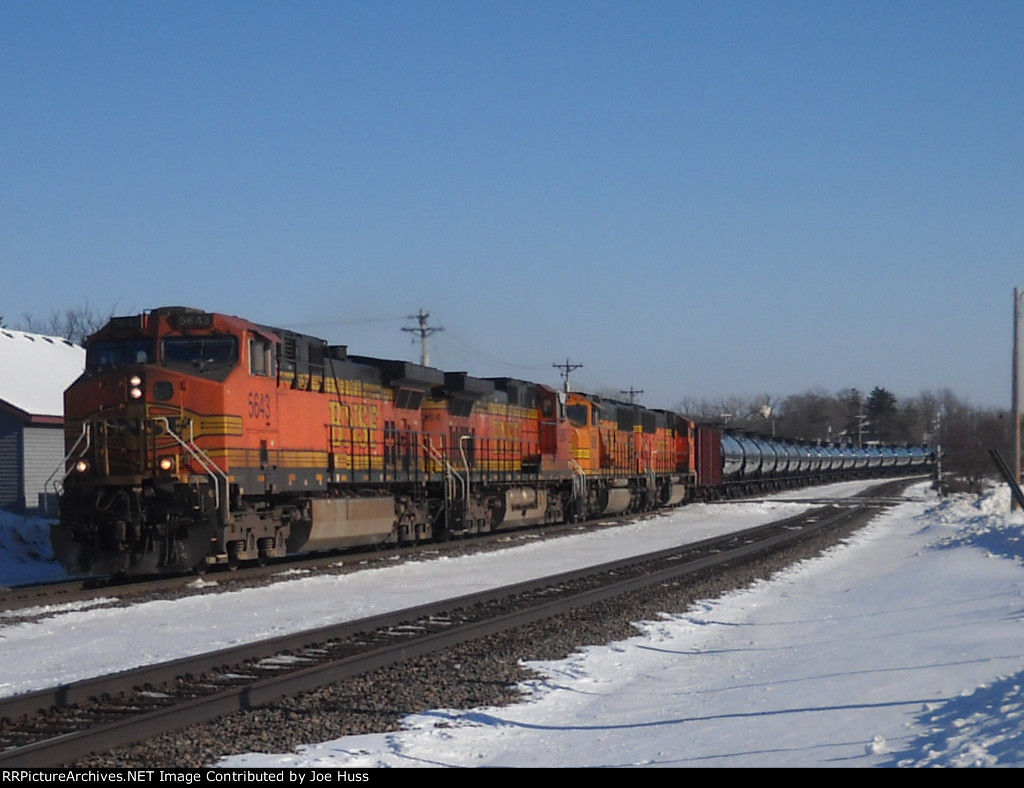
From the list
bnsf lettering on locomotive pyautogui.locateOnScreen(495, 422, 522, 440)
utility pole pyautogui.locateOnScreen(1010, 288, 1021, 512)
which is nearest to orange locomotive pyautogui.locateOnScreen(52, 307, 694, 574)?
bnsf lettering on locomotive pyautogui.locateOnScreen(495, 422, 522, 440)

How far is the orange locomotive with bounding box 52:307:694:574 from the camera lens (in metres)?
15.6

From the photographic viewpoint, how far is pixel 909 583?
15742mm

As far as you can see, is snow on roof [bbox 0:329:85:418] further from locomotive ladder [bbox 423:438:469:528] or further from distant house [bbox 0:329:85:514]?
locomotive ladder [bbox 423:438:469:528]

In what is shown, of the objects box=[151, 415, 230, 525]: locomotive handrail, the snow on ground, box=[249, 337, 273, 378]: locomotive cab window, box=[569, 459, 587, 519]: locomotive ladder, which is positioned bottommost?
the snow on ground

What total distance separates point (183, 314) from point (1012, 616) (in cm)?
1160

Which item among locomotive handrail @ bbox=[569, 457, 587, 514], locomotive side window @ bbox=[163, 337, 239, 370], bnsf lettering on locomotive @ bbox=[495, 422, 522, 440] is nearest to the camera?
locomotive side window @ bbox=[163, 337, 239, 370]

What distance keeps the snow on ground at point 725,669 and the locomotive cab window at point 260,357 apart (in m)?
3.21

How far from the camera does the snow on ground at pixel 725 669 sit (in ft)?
20.6

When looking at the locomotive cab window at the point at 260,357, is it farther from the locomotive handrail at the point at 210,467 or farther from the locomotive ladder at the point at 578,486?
the locomotive ladder at the point at 578,486

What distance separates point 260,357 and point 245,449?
147 centimetres

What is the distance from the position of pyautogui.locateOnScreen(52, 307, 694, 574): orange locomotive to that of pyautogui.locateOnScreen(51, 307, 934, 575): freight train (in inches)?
1.0

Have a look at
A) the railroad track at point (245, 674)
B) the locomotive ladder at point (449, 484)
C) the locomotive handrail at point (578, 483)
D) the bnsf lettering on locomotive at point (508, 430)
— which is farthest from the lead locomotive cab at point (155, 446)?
the locomotive handrail at point (578, 483)

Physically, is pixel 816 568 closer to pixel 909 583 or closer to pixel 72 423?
pixel 909 583

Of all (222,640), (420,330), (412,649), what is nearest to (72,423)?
(222,640)
